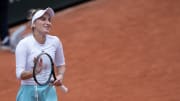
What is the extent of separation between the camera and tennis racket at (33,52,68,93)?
595 cm

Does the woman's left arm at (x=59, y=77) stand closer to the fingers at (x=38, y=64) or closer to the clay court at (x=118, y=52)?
the fingers at (x=38, y=64)

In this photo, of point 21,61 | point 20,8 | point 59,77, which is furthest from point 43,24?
point 20,8

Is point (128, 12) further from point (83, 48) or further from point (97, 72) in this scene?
point (97, 72)

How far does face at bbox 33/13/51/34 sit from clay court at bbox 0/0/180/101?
2.93 m

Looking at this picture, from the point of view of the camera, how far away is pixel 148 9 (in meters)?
12.9

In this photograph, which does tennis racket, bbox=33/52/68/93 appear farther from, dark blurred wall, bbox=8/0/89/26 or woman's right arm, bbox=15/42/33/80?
dark blurred wall, bbox=8/0/89/26

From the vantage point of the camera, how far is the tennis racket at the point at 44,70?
5.95 m

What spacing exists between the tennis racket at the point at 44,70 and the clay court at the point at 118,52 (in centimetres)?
278

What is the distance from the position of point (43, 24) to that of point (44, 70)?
0.45 meters

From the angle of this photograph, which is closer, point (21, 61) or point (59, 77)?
point (21, 61)

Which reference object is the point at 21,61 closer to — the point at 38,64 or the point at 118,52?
the point at 38,64

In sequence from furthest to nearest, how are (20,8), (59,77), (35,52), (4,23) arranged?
(20,8) < (4,23) < (59,77) < (35,52)

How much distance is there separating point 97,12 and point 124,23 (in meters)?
0.86

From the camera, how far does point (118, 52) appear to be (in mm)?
10750
